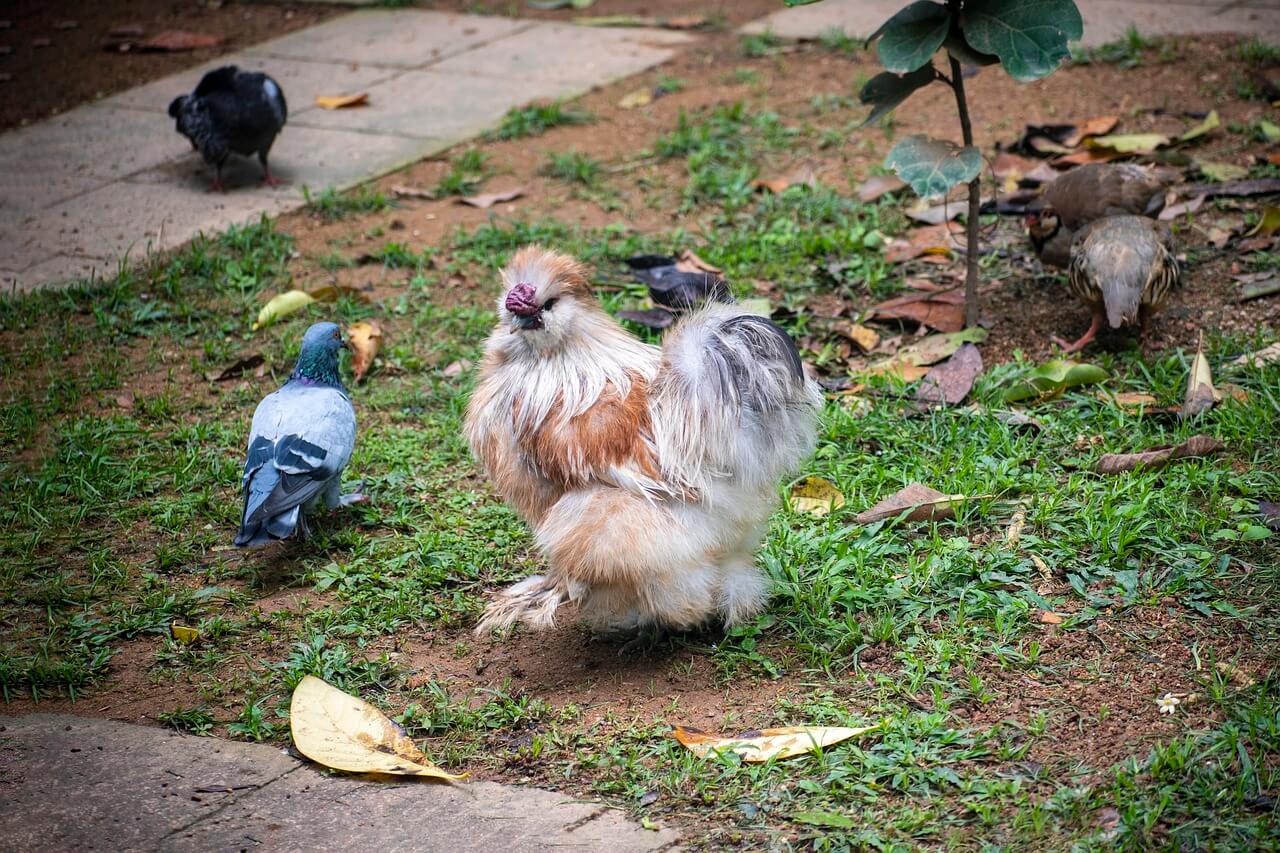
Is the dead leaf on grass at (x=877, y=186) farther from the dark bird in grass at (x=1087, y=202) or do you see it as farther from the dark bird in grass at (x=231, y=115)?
the dark bird in grass at (x=231, y=115)

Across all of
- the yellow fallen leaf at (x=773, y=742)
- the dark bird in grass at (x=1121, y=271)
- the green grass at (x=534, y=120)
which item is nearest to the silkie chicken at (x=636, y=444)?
the yellow fallen leaf at (x=773, y=742)

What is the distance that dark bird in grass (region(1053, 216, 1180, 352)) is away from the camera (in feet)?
16.2

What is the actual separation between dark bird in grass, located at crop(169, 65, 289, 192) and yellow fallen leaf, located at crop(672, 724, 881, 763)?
17.4ft

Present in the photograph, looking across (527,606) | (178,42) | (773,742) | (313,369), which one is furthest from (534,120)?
(773,742)

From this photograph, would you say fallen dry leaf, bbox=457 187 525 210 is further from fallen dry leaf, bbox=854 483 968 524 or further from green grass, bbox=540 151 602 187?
fallen dry leaf, bbox=854 483 968 524

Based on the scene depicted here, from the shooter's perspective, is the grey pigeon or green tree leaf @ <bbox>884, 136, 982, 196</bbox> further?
green tree leaf @ <bbox>884, 136, 982, 196</bbox>

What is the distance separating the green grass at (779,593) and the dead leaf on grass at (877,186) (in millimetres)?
912

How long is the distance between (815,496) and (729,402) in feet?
4.17

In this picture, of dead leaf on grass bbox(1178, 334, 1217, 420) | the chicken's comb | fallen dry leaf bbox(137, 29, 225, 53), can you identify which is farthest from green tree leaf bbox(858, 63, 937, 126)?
fallen dry leaf bbox(137, 29, 225, 53)

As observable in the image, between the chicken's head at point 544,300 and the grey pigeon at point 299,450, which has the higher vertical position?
the chicken's head at point 544,300

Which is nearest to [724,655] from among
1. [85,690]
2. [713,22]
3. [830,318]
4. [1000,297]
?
[85,690]

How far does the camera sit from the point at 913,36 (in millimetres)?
4953

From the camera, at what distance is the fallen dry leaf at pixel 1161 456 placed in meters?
4.34

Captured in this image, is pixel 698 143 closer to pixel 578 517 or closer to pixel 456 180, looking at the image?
pixel 456 180
